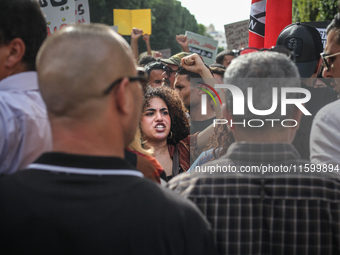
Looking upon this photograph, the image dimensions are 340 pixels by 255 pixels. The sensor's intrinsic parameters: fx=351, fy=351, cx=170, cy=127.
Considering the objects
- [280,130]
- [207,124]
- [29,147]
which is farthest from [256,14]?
[29,147]

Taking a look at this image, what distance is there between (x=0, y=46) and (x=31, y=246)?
1.01 meters

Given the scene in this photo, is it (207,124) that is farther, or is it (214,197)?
(207,124)

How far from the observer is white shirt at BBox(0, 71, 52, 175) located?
1.48 meters

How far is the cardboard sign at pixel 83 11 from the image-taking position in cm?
567

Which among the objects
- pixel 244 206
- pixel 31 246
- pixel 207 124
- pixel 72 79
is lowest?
pixel 207 124

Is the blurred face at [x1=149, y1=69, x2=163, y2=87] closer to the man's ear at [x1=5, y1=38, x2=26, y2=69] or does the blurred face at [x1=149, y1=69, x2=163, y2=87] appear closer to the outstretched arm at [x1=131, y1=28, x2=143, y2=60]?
the outstretched arm at [x1=131, y1=28, x2=143, y2=60]

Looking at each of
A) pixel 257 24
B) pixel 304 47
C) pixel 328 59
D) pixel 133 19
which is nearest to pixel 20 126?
pixel 328 59

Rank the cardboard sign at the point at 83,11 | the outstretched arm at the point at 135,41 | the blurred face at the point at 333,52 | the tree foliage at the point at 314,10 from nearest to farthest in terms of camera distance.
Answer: the blurred face at the point at 333,52, the cardboard sign at the point at 83,11, the outstretched arm at the point at 135,41, the tree foliage at the point at 314,10

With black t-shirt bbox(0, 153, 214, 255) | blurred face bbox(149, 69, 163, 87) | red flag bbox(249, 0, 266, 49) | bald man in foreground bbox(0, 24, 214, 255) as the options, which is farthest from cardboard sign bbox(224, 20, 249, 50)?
black t-shirt bbox(0, 153, 214, 255)

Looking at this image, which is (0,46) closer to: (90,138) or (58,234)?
(90,138)

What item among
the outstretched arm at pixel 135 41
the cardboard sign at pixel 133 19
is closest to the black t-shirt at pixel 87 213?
the outstretched arm at pixel 135 41

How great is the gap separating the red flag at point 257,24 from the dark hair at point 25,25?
3142 mm

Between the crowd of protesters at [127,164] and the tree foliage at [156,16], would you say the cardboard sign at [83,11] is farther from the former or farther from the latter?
the tree foliage at [156,16]

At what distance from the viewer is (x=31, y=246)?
43.7 inches
